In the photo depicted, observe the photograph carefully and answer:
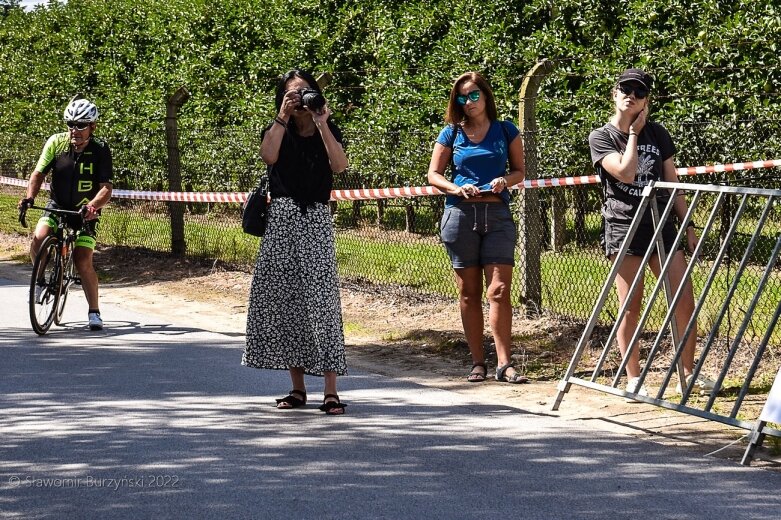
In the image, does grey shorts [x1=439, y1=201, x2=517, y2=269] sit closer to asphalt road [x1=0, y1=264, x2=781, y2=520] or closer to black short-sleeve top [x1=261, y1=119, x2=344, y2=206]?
asphalt road [x1=0, y1=264, x2=781, y2=520]

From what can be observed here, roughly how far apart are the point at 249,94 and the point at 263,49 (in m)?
1.53

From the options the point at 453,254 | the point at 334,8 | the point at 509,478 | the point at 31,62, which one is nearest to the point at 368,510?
the point at 509,478

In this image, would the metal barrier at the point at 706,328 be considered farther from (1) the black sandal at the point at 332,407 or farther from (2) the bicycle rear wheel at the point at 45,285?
(2) the bicycle rear wheel at the point at 45,285

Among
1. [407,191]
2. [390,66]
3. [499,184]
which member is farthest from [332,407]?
[390,66]

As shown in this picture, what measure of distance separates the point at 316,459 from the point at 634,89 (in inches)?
111

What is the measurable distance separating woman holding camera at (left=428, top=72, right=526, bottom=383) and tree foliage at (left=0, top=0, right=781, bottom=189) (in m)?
2.21

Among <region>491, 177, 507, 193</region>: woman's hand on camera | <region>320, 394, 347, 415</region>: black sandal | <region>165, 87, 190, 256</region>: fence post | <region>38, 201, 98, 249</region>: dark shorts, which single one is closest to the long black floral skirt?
<region>320, 394, 347, 415</region>: black sandal

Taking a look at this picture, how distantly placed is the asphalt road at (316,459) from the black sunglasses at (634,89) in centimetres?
188

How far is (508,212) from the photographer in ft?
27.6

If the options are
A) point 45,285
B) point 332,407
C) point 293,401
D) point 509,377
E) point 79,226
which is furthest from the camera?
point 79,226

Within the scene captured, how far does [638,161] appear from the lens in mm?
7516

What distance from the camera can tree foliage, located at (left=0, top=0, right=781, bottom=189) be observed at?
12.7 meters

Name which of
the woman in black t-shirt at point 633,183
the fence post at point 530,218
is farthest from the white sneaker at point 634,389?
the fence post at point 530,218

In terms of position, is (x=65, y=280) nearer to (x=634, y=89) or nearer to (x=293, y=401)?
(x=293, y=401)
